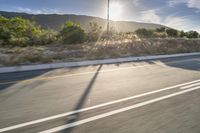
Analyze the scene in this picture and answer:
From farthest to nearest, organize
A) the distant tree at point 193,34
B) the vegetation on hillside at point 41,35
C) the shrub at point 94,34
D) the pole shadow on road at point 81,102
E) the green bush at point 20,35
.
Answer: the distant tree at point 193,34
the shrub at point 94,34
the vegetation on hillside at point 41,35
the green bush at point 20,35
the pole shadow on road at point 81,102

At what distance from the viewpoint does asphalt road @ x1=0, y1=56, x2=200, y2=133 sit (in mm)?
4480

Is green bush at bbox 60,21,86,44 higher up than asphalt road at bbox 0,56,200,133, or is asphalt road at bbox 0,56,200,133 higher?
green bush at bbox 60,21,86,44

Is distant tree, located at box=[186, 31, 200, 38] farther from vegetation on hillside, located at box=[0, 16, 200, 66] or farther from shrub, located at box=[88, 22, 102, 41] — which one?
shrub, located at box=[88, 22, 102, 41]

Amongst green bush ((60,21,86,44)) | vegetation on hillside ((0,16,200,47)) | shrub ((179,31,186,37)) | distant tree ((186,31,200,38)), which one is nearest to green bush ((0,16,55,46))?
vegetation on hillside ((0,16,200,47))

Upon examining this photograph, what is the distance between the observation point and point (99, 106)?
5.70m

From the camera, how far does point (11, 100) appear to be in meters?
6.10

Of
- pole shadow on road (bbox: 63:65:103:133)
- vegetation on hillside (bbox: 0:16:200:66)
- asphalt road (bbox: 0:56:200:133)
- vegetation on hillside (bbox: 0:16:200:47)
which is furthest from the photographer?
vegetation on hillside (bbox: 0:16:200:47)

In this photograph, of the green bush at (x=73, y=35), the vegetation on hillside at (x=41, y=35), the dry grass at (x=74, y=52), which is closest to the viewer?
the dry grass at (x=74, y=52)

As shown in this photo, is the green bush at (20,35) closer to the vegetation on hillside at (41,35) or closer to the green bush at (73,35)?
the vegetation on hillside at (41,35)

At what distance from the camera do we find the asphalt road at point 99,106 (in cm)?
448

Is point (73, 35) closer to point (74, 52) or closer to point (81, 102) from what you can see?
point (74, 52)

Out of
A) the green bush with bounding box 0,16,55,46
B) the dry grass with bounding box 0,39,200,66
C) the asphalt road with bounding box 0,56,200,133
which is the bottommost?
the asphalt road with bounding box 0,56,200,133

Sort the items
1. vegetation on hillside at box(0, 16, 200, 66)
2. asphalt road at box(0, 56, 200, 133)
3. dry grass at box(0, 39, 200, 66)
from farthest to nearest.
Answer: vegetation on hillside at box(0, 16, 200, 66) → dry grass at box(0, 39, 200, 66) → asphalt road at box(0, 56, 200, 133)

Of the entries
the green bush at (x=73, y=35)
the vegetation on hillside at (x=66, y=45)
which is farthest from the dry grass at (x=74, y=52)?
the green bush at (x=73, y=35)
